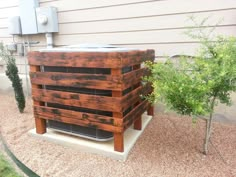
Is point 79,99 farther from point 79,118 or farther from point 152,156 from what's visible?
point 152,156

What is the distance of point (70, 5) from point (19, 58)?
5.13 ft

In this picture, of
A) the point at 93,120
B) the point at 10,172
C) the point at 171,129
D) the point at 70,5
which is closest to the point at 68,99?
the point at 93,120

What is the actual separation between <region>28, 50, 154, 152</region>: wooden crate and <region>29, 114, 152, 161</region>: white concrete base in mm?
64

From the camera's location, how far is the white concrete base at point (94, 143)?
1.94m

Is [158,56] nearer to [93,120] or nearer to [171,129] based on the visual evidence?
[171,129]

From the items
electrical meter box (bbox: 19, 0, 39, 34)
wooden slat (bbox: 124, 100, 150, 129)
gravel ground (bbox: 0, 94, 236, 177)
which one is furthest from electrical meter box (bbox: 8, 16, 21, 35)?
wooden slat (bbox: 124, 100, 150, 129)

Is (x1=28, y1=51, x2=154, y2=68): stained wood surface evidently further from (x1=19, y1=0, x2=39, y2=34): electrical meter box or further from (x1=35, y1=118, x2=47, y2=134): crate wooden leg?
(x1=19, y1=0, x2=39, y2=34): electrical meter box

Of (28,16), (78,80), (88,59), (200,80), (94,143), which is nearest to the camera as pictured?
(200,80)

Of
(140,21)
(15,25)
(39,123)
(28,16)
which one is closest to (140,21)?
(140,21)

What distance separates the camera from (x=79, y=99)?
6.43 ft

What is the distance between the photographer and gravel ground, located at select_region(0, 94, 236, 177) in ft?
5.68

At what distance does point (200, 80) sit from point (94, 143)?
1165 mm

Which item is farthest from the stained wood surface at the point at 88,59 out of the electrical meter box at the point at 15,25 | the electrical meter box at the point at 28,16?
the electrical meter box at the point at 15,25

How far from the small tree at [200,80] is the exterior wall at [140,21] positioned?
83 cm
